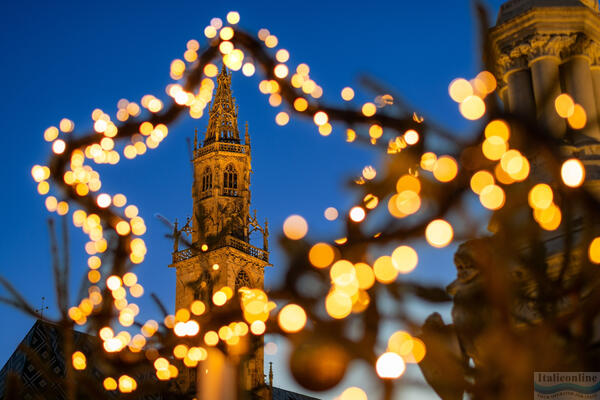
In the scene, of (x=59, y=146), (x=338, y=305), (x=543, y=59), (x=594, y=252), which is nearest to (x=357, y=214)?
(x=338, y=305)

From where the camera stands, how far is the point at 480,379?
409 cm

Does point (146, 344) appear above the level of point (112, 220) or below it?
below

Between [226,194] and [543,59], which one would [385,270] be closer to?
[543,59]

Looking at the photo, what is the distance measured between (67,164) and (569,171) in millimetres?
4591

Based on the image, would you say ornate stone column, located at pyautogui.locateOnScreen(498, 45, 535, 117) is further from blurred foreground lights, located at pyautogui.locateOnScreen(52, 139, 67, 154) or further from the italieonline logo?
blurred foreground lights, located at pyautogui.locateOnScreen(52, 139, 67, 154)

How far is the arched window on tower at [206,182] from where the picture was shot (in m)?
50.2

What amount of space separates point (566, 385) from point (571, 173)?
3.07 m

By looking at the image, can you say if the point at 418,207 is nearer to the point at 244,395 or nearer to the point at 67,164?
the point at 244,395

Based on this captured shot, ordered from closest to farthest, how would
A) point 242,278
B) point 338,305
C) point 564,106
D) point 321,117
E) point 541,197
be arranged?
point 541,197 < point 338,305 < point 564,106 < point 321,117 < point 242,278

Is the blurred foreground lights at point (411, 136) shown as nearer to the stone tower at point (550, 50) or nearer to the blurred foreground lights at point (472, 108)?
the blurred foreground lights at point (472, 108)

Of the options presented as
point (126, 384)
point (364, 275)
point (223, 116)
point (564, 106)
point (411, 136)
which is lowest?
point (126, 384)

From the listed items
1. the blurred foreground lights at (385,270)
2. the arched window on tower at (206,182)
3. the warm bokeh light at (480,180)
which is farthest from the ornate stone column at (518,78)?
the arched window on tower at (206,182)

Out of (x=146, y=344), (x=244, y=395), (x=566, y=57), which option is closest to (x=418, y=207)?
(x=244, y=395)

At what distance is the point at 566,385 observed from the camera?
637 cm
